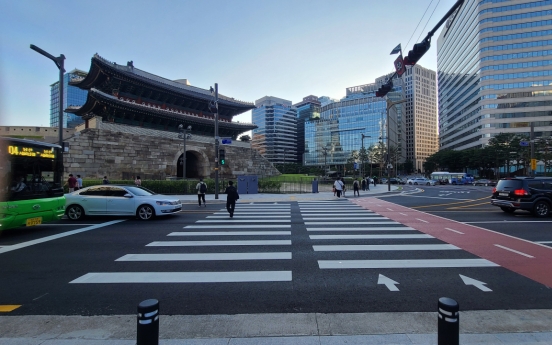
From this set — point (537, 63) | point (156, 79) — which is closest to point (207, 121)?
point (156, 79)

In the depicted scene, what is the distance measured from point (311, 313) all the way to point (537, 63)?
345ft

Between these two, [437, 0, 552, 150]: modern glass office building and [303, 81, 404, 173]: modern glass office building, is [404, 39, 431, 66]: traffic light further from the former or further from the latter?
[303, 81, 404, 173]: modern glass office building

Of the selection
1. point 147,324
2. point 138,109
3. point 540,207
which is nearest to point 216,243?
point 147,324

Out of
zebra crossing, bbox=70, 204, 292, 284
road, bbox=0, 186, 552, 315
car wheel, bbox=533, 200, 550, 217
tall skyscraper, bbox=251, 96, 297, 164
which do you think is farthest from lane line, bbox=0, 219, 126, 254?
tall skyscraper, bbox=251, 96, 297, 164

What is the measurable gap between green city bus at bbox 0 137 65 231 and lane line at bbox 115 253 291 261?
4.16 m

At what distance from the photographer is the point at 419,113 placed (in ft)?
520

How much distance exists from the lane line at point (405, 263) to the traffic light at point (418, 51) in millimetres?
5548

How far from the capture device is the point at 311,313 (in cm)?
377

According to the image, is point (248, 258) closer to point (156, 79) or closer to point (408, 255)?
point (408, 255)

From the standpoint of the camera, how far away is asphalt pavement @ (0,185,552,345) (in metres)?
3.13

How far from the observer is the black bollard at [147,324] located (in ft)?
7.45

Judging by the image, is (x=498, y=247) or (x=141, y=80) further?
(x=141, y=80)

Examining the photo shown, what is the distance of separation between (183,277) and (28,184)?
679 centimetres

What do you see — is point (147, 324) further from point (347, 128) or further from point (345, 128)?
point (345, 128)
